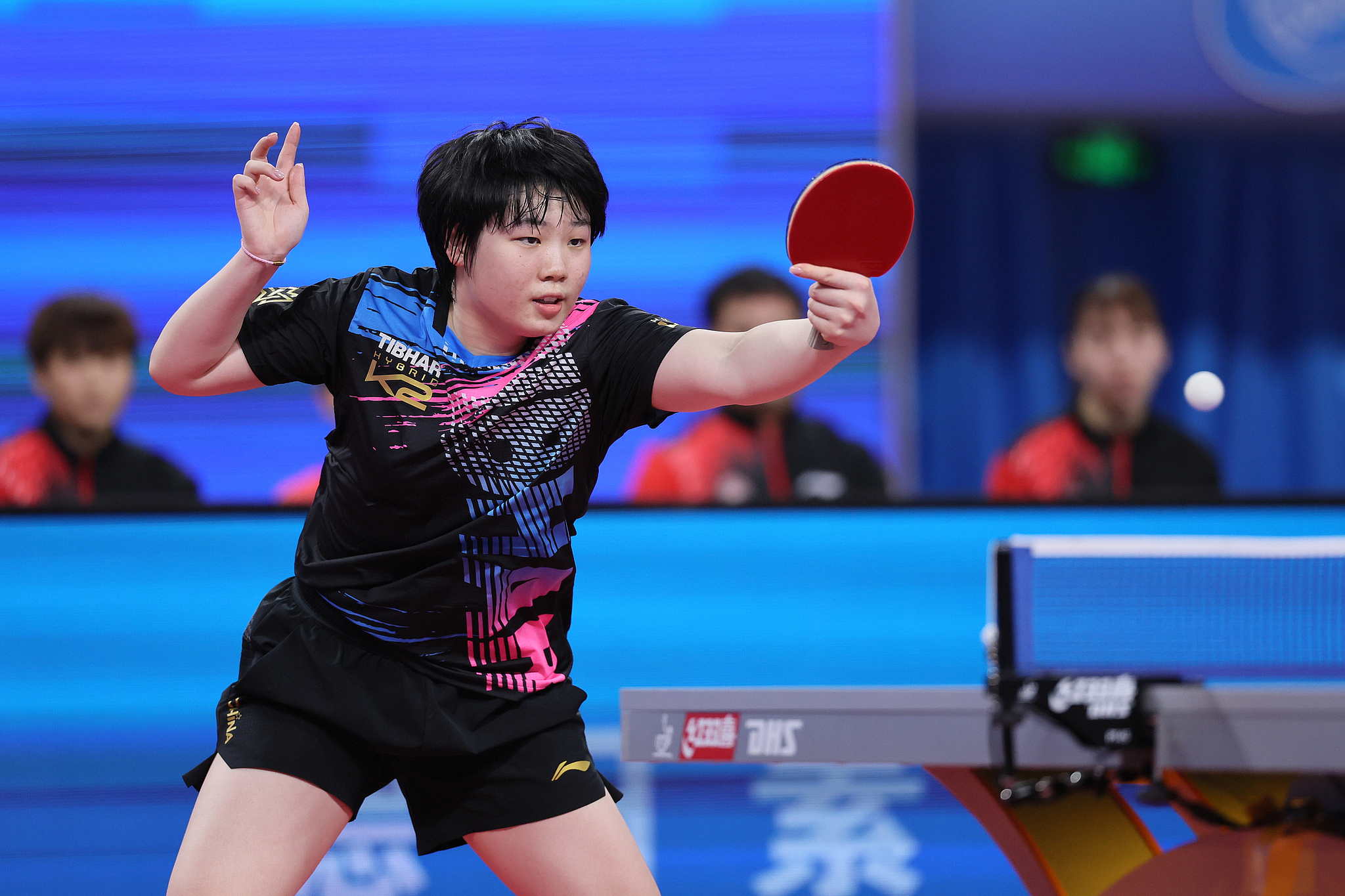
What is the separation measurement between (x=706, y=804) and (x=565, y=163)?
198cm

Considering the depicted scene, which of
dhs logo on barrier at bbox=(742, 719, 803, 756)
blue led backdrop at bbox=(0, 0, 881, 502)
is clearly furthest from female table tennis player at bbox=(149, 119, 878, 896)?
blue led backdrop at bbox=(0, 0, 881, 502)

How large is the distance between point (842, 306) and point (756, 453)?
7.90 feet

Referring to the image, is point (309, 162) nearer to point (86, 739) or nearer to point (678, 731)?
point (86, 739)

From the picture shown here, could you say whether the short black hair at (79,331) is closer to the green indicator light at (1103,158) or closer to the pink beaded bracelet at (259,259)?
the pink beaded bracelet at (259,259)

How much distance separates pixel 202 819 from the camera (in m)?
1.94

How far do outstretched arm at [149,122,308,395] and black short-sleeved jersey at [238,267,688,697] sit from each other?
0.06m

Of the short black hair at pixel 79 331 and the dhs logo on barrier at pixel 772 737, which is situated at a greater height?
the short black hair at pixel 79 331

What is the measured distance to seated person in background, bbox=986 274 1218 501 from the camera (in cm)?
426

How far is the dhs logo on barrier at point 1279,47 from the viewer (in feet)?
22.5

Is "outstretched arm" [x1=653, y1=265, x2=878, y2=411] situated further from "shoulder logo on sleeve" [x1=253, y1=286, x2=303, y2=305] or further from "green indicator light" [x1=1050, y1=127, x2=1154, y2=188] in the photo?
"green indicator light" [x1=1050, y1=127, x2=1154, y2=188]

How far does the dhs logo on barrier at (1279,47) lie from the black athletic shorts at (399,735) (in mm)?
6414

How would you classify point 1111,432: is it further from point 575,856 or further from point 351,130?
point 351,130

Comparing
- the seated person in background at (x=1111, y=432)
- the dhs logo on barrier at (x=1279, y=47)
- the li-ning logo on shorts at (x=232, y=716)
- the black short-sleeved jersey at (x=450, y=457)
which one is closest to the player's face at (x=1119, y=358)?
the seated person in background at (x=1111, y=432)

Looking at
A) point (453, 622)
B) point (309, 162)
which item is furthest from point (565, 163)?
point (309, 162)
